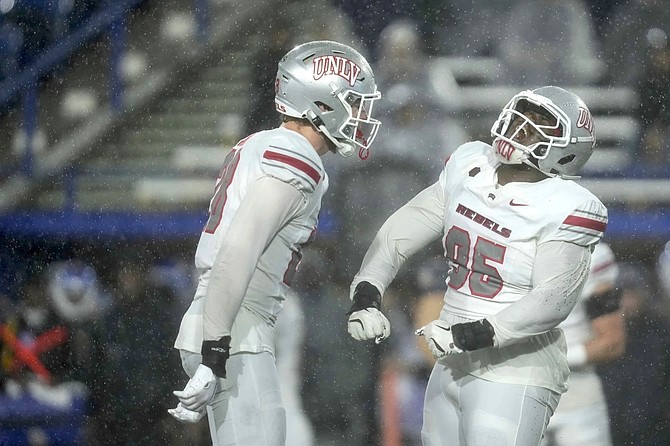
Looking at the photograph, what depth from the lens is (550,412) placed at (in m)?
2.14

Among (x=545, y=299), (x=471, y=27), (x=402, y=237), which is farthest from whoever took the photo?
(x=471, y=27)

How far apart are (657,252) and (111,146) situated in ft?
6.04

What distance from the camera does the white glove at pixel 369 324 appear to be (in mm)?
2115

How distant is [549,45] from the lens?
384 centimetres

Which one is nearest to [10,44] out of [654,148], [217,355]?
[654,148]

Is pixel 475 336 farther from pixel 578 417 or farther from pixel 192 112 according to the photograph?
pixel 192 112

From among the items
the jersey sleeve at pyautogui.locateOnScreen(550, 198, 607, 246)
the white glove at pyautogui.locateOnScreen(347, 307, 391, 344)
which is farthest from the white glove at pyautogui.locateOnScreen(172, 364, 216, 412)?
the jersey sleeve at pyautogui.locateOnScreen(550, 198, 607, 246)

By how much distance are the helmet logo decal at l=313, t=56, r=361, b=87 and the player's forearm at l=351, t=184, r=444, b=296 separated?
27 cm

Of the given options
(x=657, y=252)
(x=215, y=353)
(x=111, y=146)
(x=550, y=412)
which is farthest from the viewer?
(x=111, y=146)

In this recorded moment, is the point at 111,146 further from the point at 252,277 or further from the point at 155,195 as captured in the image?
the point at 252,277

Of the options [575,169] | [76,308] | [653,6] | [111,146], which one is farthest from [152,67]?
[575,169]

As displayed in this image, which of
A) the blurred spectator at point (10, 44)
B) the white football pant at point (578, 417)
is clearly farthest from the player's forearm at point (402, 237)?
the blurred spectator at point (10, 44)

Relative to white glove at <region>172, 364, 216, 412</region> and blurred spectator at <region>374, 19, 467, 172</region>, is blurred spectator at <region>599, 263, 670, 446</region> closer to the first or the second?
blurred spectator at <region>374, 19, 467, 172</region>

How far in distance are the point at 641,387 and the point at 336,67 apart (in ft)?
6.27
